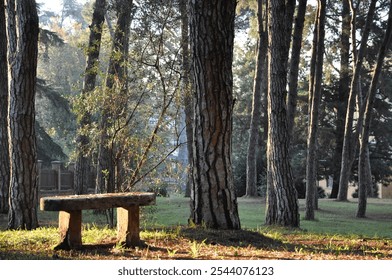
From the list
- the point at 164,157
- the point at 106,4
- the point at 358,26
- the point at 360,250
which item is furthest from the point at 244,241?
the point at 358,26

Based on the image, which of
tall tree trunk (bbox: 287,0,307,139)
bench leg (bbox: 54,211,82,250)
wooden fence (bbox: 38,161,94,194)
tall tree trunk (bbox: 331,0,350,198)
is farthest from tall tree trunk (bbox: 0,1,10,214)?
tall tree trunk (bbox: 331,0,350,198)

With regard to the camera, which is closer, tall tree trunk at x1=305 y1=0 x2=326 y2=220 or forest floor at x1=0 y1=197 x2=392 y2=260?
forest floor at x1=0 y1=197 x2=392 y2=260

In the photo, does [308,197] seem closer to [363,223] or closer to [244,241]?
[363,223]

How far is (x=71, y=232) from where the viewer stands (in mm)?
6676

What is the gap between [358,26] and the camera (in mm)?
28203

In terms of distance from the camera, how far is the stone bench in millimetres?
6488

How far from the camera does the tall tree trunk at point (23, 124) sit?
10555mm

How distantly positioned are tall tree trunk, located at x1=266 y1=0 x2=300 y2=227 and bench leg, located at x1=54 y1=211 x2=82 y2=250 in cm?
708

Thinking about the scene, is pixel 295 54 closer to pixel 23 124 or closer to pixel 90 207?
pixel 23 124

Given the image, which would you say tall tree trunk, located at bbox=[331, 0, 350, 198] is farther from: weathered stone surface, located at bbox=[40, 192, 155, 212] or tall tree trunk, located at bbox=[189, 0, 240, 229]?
weathered stone surface, located at bbox=[40, 192, 155, 212]

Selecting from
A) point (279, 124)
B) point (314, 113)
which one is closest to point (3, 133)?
point (279, 124)

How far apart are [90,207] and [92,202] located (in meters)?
0.06

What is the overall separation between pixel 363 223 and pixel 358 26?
47.5ft

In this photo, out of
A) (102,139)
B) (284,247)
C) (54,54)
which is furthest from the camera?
(54,54)
